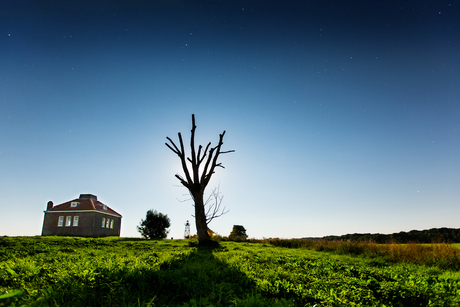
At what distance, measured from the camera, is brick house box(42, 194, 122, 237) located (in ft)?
122

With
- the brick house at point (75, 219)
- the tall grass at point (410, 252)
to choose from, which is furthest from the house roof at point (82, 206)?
the tall grass at point (410, 252)

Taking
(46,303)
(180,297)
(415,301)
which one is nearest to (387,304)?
(415,301)

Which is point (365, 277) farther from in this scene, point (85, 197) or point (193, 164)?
point (85, 197)

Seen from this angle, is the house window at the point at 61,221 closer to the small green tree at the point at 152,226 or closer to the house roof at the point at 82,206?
the house roof at the point at 82,206

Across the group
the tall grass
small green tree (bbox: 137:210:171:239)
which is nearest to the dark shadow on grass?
the tall grass

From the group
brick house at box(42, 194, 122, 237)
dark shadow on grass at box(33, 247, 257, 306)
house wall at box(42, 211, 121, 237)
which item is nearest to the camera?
dark shadow on grass at box(33, 247, 257, 306)

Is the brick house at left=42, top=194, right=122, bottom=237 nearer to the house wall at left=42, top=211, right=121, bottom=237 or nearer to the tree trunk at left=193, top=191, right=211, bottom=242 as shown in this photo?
the house wall at left=42, top=211, right=121, bottom=237

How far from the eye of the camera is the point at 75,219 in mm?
37750

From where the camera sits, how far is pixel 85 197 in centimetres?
4216

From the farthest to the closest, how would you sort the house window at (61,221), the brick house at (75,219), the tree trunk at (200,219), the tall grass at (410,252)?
the house window at (61,221), the brick house at (75,219), the tree trunk at (200,219), the tall grass at (410,252)

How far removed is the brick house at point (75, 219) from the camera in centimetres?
3709

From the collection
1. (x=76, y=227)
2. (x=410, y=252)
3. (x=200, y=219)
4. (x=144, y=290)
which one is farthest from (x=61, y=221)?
(x=410, y=252)

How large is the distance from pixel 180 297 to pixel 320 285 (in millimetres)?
2467

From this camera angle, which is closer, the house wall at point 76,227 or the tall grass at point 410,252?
the tall grass at point 410,252
